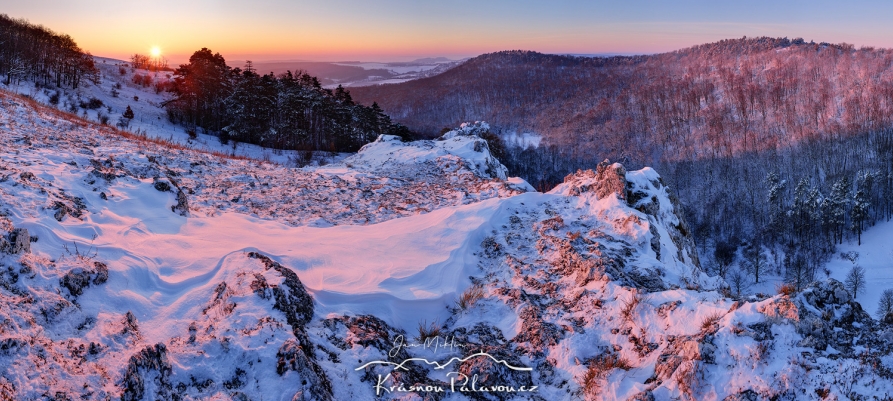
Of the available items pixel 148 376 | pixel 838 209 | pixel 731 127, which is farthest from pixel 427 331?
pixel 731 127

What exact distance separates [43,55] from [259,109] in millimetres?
26561

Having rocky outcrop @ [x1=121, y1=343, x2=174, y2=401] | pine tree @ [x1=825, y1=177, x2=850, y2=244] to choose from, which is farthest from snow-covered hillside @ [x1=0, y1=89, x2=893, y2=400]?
pine tree @ [x1=825, y1=177, x2=850, y2=244]

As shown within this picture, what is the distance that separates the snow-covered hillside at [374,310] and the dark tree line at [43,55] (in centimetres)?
4152

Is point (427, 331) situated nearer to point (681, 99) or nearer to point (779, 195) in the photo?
point (779, 195)

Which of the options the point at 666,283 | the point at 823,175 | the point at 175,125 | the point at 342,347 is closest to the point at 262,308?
the point at 342,347

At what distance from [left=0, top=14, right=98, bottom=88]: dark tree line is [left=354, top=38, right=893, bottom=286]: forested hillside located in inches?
2001

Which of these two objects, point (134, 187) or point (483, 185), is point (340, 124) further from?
point (134, 187)

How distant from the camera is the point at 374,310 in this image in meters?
5.61

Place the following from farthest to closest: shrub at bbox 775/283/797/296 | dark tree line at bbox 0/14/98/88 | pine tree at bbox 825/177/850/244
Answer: pine tree at bbox 825/177/850/244
dark tree line at bbox 0/14/98/88
shrub at bbox 775/283/797/296

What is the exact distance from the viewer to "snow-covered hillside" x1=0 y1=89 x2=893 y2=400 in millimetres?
3494

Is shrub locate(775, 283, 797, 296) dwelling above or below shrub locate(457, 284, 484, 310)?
above

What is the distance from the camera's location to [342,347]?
4.40m

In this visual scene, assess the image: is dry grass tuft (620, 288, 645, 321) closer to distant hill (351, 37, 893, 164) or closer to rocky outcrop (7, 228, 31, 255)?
rocky outcrop (7, 228, 31, 255)

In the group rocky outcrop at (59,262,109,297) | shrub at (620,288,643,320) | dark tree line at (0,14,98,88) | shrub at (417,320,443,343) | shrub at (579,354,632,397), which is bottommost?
shrub at (417,320,443,343)
